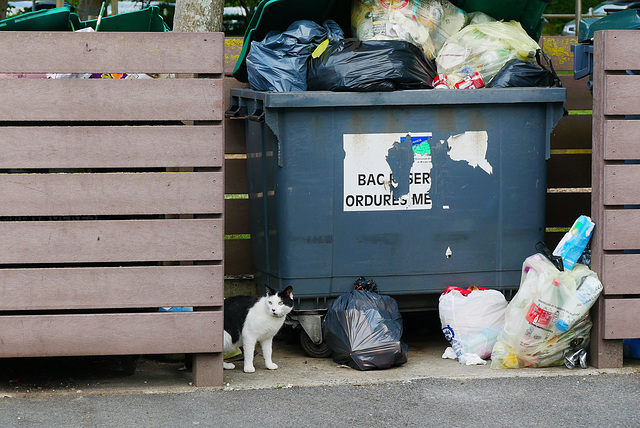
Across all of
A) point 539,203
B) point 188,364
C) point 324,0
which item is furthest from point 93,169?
point 539,203

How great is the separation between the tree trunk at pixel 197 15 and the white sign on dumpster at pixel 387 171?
1.56m

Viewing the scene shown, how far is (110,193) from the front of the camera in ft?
11.0

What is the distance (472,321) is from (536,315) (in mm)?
345

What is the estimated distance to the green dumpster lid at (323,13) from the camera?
4.23 meters

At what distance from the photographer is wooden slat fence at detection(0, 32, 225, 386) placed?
3312 millimetres

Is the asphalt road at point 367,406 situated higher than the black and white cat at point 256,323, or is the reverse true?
the black and white cat at point 256,323

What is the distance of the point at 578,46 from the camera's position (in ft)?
13.6

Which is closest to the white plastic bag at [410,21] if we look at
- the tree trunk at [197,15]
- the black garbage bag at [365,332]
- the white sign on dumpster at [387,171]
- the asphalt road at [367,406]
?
the white sign on dumpster at [387,171]

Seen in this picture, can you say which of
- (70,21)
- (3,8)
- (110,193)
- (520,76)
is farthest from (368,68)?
(3,8)

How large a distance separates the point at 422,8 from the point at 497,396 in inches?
83.2

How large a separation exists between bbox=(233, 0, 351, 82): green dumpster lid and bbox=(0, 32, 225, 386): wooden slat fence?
928 millimetres

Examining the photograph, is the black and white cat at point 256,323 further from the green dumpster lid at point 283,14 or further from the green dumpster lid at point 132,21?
the green dumpster lid at point 132,21

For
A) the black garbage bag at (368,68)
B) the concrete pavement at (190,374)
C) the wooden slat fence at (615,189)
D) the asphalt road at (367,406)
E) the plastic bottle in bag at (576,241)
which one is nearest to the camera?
the asphalt road at (367,406)

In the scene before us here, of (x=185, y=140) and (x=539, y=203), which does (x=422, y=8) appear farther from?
(x=185, y=140)
